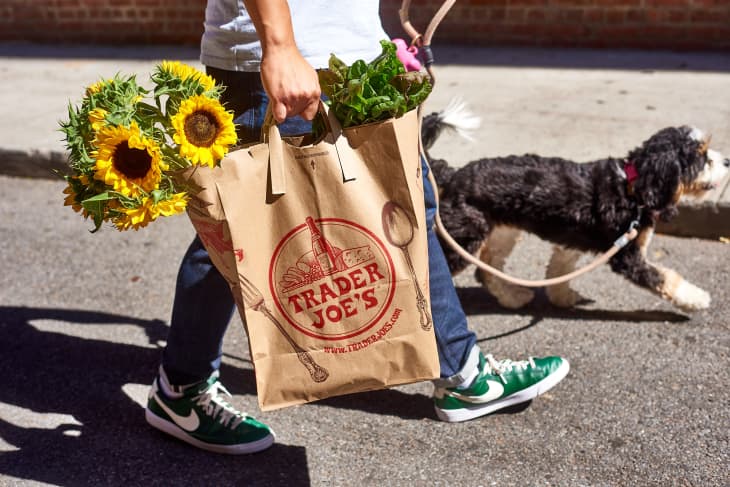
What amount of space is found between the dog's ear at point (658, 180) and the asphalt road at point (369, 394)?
0.57 metres

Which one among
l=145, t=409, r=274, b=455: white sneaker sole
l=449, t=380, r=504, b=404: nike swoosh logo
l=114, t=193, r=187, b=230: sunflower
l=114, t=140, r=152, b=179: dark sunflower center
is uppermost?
l=114, t=140, r=152, b=179: dark sunflower center

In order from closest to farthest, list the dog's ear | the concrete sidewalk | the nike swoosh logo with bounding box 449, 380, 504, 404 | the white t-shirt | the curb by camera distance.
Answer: the white t-shirt, the nike swoosh logo with bounding box 449, 380, 504, 404, the dog's ear, the concrete sidewalk, the curb

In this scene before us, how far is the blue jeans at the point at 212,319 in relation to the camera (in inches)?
104

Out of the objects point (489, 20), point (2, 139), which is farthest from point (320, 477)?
point (489, 20)

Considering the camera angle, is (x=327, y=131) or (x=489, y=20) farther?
(x=489, y=20)

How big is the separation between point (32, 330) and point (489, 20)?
5828mm

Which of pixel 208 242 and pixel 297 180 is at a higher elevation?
pixel 297 180

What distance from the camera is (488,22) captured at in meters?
8.11

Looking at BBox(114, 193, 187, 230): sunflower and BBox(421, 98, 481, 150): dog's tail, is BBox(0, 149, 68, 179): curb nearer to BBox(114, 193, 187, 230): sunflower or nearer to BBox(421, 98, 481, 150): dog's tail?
BBox(421, 98, 481, 150): dog's tail

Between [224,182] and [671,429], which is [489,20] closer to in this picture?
[671,429]

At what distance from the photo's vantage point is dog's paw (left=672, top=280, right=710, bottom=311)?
3.50 m

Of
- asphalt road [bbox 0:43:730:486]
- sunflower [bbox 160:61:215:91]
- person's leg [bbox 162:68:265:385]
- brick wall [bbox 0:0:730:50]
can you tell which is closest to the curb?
asphalt road [bbox 0:43:730:486]

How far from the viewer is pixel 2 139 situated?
6.16m

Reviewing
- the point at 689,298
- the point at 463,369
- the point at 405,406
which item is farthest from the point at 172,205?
the point at 689,298
